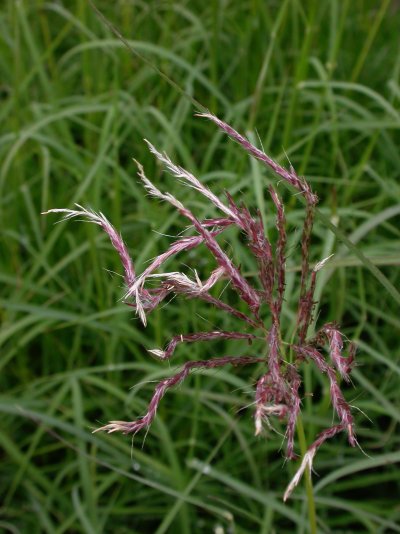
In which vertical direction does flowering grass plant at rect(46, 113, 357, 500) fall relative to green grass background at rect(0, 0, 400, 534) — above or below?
above

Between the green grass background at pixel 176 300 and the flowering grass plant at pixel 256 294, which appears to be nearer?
the flowering grass plant at pixel 256 294

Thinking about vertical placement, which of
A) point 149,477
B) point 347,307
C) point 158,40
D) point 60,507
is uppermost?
point 158,40

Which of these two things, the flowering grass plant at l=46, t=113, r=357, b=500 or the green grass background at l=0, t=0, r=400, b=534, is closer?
the flowering grass plant at l=46, t=113, r=357, b=500

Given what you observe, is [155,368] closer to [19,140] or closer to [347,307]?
[347,307]

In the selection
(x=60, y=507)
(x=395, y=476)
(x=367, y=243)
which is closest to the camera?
(x=395, y=476)

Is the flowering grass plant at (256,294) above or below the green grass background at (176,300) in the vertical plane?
above

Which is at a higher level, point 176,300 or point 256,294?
point 256,294

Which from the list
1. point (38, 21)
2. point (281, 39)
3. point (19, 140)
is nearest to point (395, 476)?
point (19, 140)

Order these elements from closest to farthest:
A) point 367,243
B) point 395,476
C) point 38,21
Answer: point 395,476 < point 367,243 < point 38,21
